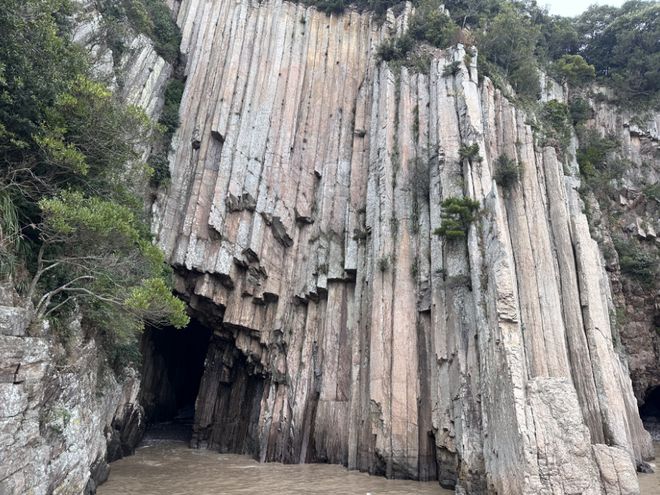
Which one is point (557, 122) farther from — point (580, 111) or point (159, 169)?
point (159, 169)

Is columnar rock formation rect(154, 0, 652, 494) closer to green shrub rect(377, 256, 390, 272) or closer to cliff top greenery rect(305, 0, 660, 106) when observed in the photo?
green shrub rect(377, 256, 390, 272)

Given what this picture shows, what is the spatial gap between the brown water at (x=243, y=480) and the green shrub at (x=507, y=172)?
10920 millimetres

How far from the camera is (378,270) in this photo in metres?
18.9

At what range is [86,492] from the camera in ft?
39.2

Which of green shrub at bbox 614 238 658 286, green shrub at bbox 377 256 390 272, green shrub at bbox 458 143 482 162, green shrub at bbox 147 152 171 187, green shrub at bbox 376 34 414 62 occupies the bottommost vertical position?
green shrub at bbox 377 256 390 272

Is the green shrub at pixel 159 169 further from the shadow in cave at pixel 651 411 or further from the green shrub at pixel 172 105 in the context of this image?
the shadow in cave at pixel 651 411

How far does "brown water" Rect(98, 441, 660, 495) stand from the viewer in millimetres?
13867

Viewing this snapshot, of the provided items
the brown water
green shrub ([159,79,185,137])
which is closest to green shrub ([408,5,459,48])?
green shrub ([159,79,185,137])

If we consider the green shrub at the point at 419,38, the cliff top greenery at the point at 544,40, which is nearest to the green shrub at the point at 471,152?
the cliff top greenery at the point at 544,40

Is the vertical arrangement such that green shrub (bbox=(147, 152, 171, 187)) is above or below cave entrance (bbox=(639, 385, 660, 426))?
above

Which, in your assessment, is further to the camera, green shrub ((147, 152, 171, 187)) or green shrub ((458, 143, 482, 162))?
green shrub ((147, 152, 171, 187))

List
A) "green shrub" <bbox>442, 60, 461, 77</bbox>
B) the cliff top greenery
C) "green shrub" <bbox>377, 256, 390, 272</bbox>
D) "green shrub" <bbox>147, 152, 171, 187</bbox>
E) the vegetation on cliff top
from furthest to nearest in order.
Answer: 1. the cliff top greenery
2. "green shrub" <bbox>147, 152, 171, 187</bbox>
3. "green shrub" <bbox>442, 60, 461, 77</bbox>
4. "green shrub" <bbox>377, 256, 390, 272</bbox>
5. the vegetation on cliff top

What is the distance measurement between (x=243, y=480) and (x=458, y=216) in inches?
462

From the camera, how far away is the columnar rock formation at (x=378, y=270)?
44.7ft
